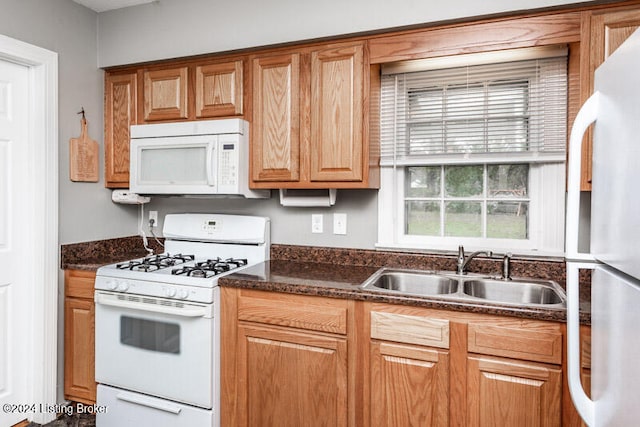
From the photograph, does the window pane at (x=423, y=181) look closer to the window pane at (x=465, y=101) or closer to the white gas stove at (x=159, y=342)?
the window pane at (x=465, y=101)

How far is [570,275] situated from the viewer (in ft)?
3.01

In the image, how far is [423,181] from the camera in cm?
231

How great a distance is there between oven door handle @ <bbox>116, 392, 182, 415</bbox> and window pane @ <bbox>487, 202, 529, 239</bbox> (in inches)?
73.6

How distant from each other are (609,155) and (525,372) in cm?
102

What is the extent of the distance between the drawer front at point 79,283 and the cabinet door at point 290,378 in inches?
40.8

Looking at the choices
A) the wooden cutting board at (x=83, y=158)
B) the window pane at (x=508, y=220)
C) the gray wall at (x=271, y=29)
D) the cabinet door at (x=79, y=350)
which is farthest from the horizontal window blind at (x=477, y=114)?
the cabinet door at (x=79, y=350)

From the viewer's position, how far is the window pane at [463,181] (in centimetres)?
219

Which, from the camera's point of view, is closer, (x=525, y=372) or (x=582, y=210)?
(x=525, y=372)

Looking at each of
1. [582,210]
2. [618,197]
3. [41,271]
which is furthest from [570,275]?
[41,271]

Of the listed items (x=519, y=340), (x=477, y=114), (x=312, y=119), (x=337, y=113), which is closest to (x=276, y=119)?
(x=312, y=119)

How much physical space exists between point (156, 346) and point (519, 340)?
1686 millimetres

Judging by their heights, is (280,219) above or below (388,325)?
above

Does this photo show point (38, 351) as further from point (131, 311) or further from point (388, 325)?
point (388, 325)

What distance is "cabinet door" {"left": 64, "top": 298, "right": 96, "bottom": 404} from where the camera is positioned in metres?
2.31
